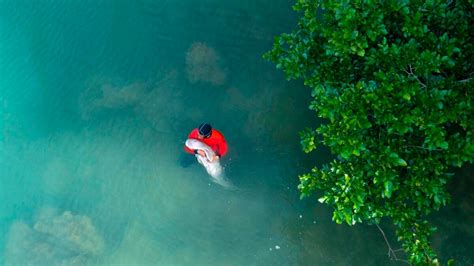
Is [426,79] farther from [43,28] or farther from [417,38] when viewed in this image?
[43,28]

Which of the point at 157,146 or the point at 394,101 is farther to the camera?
the point at 157,146

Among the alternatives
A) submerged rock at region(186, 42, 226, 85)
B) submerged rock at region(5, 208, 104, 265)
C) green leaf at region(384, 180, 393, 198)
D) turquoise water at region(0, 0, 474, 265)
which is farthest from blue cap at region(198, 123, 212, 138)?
submerged rock at region(5, 208, 104, 265)

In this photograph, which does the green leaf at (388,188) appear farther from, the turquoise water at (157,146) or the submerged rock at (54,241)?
the submerged rock at (54,241)

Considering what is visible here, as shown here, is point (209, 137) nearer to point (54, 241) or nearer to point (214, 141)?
point (214, 141)

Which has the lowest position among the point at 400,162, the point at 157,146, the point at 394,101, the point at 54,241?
the point at 400,162

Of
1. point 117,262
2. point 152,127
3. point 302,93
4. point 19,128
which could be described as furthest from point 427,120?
point 19,128

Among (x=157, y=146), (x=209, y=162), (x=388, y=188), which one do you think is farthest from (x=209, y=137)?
(x=388, y=188)

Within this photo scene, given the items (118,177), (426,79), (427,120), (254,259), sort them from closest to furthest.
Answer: (427,120), (426,79), (254,259), (118,177)
